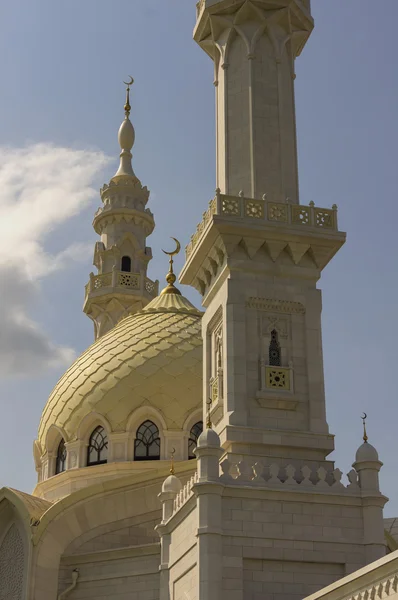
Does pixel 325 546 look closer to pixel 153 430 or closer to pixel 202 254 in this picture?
pixel 202 254

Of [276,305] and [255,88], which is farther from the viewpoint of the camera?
[255,88]

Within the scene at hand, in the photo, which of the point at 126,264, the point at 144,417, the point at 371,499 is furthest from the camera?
the point at 126,264

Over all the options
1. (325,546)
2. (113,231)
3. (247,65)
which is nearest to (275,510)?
(325,546)

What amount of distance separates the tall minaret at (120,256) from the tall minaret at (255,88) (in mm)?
12340

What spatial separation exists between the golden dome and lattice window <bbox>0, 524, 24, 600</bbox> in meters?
3.94

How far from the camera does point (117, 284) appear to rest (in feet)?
111

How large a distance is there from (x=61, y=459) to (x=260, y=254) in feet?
33.6

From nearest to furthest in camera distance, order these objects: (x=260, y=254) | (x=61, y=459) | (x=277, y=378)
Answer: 1. (x=277, y=378)
2. (x=260, y=254)
3. (x=61, y=459)

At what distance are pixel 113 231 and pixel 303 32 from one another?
1357cm

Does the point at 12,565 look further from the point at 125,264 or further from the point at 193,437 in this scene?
the point at 125,264

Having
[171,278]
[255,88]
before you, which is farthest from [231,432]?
[171,278]

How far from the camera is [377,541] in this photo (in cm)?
1778

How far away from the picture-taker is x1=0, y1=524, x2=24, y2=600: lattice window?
22891mm

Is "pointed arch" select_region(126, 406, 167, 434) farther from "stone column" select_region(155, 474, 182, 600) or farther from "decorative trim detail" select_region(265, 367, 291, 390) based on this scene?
"decorative trim detail" select_region(265, 367, 291, 390)
